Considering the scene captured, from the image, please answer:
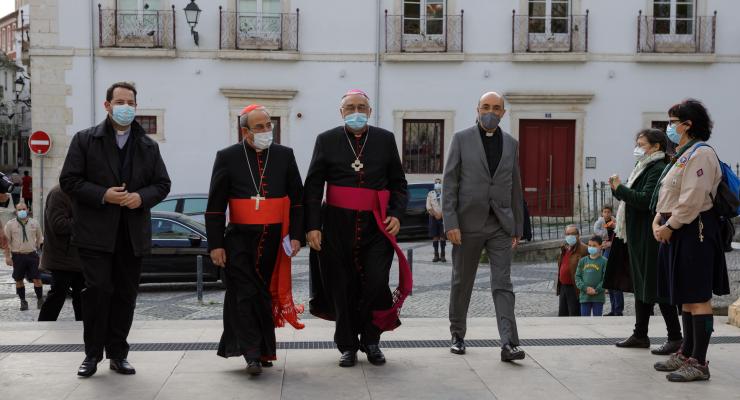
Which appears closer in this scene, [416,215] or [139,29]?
[416,215]

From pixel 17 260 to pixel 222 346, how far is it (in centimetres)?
693

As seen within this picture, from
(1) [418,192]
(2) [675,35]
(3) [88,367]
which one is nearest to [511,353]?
(3) [88,367]

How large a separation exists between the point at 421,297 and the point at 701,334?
669 cm

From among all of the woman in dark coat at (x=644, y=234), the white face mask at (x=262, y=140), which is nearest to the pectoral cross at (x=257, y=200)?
the white face mask at (x=262, y=140)

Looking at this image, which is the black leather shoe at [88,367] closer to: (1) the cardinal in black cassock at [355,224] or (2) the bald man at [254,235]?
(2) the bald man at [254,235]

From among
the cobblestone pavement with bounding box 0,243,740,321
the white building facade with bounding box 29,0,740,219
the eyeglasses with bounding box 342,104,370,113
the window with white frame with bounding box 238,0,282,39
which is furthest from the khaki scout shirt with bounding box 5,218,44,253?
the window with white frame with bounding box 238,0,282,39

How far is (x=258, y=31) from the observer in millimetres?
21984

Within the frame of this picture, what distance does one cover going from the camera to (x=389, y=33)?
22125 mm

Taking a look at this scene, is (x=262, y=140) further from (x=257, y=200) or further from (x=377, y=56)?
(x=377, y=56)

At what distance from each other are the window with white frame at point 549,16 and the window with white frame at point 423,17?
223cm

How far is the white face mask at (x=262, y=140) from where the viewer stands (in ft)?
18.8

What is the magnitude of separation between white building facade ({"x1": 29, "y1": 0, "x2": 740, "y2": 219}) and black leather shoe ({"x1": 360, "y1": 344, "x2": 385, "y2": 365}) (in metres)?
16.5

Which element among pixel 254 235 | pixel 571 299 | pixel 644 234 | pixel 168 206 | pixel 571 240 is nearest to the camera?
pixel 254 235

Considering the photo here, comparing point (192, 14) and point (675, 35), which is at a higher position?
point (192, 14)
